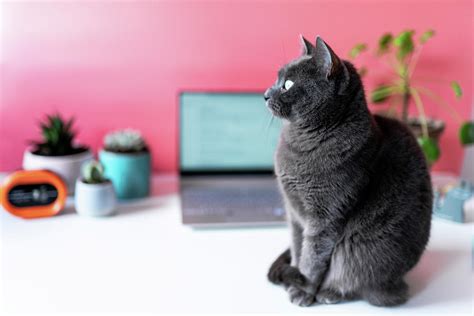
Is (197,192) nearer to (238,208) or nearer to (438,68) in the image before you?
(238,208)

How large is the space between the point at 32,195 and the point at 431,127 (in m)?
1.10

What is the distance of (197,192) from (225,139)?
0.58 feet

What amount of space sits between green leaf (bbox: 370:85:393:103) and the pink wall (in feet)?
0.29

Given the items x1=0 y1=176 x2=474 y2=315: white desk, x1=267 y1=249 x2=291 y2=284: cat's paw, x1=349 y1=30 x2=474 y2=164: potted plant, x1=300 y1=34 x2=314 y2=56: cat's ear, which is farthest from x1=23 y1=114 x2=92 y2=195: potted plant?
x1=349 y1=30 x2=474 y2=164: potted plant

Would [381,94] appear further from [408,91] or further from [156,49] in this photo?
[156,49]

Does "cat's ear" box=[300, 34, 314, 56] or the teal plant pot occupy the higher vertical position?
"cat's ear" box=[300, 34, 314, 56]

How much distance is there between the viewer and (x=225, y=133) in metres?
1.31

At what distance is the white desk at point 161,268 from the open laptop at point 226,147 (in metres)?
0.20

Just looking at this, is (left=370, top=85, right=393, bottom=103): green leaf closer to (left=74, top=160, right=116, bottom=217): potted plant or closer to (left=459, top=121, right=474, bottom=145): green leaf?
(left=459, top=121, right=474, bottom=145): green leaf

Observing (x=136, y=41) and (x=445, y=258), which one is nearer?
(x=445, y=258)

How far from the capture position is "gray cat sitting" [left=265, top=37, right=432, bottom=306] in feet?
2.33

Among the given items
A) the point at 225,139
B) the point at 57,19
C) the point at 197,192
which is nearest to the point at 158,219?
the point at 197,192

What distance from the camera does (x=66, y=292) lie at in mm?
787

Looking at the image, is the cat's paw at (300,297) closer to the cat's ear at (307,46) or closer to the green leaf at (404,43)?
the cat's ear at (307,46)
